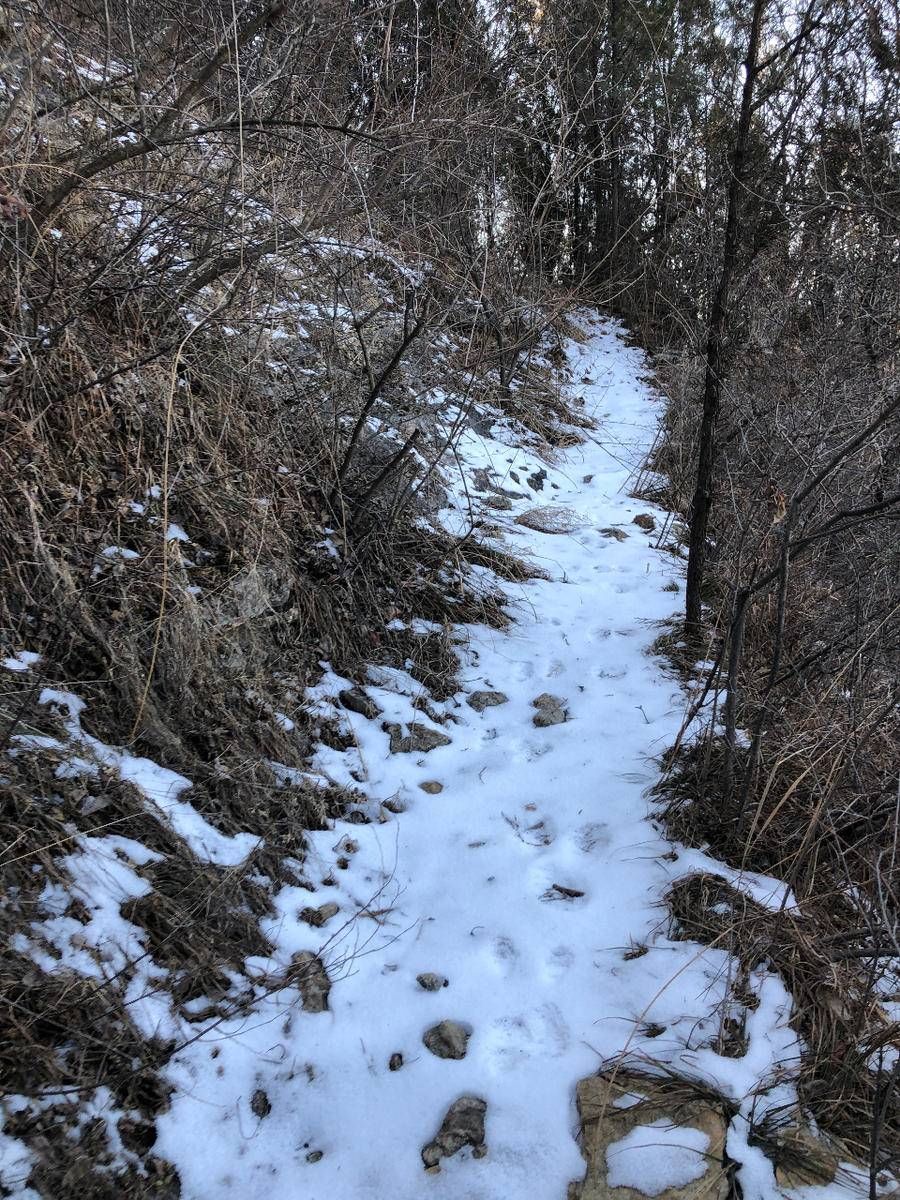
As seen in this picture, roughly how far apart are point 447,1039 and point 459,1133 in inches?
8.8

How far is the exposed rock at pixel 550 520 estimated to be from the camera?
15.8 ft

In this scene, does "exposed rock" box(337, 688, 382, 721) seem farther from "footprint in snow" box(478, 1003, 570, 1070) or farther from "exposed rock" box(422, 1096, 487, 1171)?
"exposed rock" box(422, 1096, 487, 1171)

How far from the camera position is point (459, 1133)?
5.52 ft

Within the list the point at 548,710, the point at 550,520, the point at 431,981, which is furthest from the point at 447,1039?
the point at 550,520

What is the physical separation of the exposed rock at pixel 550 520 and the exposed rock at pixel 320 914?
301 centimetres

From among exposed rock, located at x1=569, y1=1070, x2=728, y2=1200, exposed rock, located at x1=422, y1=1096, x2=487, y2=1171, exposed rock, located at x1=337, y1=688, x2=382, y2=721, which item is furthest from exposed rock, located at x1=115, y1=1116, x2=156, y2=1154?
exposed rock, located at x1=337, y1=688, x2=382, y2=721

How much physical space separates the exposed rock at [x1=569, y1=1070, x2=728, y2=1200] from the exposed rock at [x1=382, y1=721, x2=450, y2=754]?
53.7 inches

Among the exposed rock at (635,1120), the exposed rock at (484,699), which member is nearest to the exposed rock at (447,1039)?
the exposed rock at (635,1120)

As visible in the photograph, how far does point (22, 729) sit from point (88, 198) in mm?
1895

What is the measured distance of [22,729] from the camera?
6.33 feet

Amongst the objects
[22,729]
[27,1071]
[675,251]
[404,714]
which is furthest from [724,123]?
[27,1071]

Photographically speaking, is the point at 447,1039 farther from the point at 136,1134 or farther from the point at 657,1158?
the point at 136,1134

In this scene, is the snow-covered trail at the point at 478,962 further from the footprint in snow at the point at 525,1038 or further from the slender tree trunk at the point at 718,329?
the slender tree trunk at the point at 718,329

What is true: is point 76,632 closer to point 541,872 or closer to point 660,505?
point 541,872
